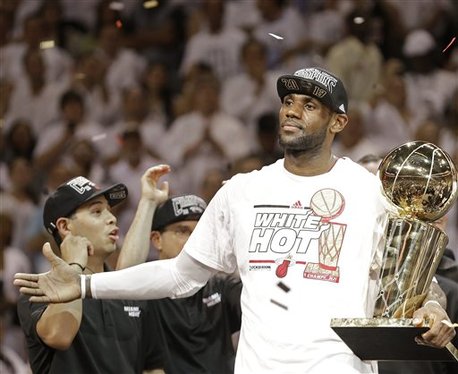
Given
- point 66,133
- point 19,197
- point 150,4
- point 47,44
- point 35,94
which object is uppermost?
point 150,4

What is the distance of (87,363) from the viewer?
204 inches

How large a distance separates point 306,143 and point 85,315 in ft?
4.38

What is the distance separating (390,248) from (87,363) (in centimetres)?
157

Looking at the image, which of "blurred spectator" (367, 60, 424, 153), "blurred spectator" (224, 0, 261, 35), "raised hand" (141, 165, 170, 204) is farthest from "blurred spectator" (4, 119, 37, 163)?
"raised hand" (141, 165, 170, 204)

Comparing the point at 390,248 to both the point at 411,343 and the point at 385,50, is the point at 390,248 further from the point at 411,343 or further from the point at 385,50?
the point at 385,50

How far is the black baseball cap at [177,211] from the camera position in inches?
230

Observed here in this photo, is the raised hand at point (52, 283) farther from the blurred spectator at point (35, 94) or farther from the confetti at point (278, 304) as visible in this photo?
the blurred spectator at point (35, 94)

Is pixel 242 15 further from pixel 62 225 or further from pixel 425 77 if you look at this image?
pixel 62 225

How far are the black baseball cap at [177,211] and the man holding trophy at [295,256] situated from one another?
111 centimetres

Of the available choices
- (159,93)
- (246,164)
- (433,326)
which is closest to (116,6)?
(159,93)

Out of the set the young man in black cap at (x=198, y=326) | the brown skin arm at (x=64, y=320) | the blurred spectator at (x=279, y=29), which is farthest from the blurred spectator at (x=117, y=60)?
the brown skin arm at (x=64, y=320)

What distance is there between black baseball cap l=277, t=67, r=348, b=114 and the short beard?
115mm

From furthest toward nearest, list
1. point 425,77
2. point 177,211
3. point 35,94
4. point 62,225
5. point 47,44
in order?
point 47,44, point 35,94, point 425,77, point 177,211, point 62,225

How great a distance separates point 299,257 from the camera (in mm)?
4414
